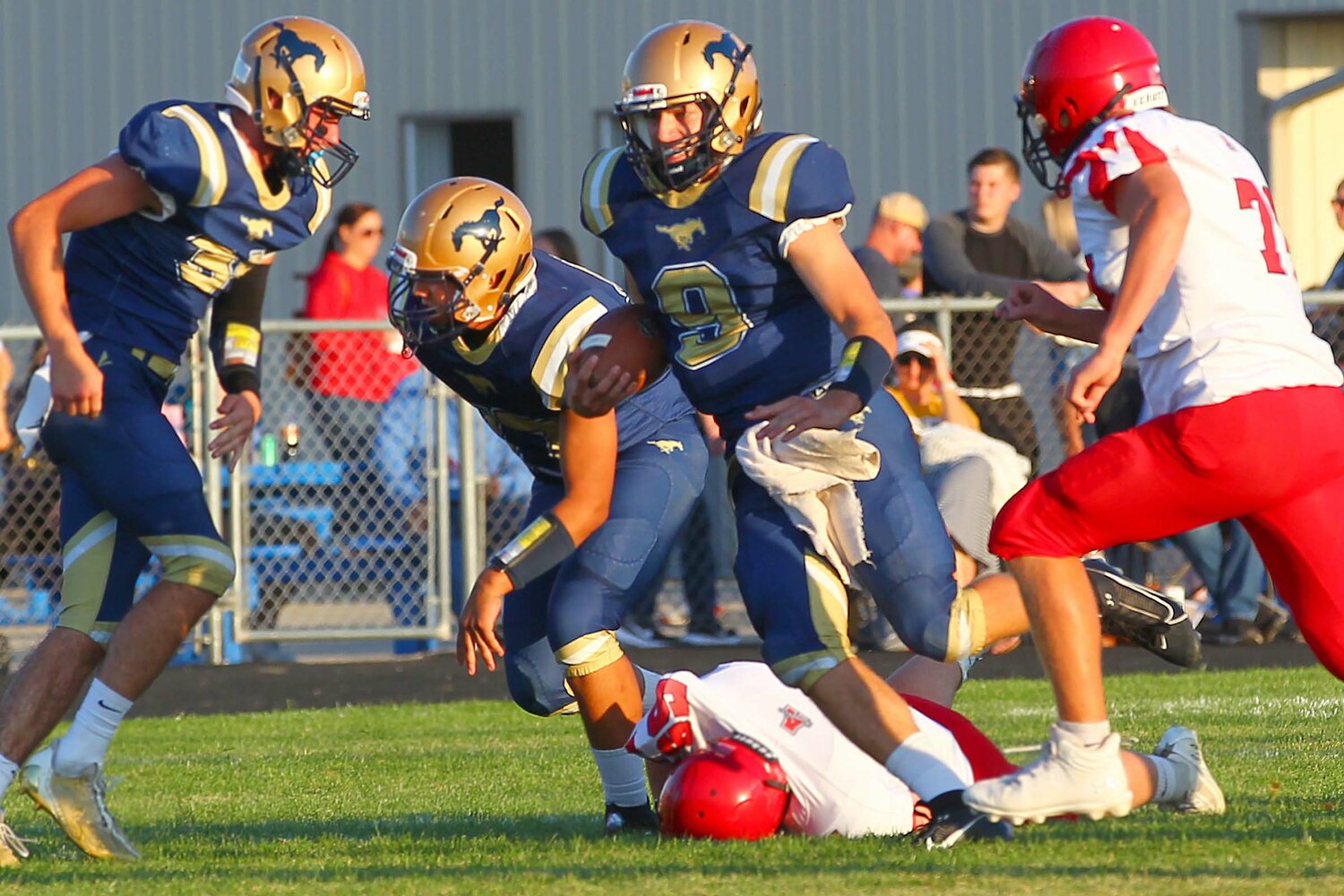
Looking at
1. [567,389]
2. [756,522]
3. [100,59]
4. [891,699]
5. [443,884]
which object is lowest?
Result: [443,884]

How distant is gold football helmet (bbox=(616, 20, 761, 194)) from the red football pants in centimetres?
101

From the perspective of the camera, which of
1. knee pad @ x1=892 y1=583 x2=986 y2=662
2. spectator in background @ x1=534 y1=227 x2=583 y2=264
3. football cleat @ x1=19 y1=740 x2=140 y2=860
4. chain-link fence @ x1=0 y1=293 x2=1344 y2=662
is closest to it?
knee pad @ x1=892 y1=583 x2=986 y2=662

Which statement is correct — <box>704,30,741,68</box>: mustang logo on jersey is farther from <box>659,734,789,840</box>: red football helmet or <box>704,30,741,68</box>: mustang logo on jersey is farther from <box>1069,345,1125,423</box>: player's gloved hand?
<box>659,734,789,840</box>: red football helmet

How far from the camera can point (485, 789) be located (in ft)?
19.4

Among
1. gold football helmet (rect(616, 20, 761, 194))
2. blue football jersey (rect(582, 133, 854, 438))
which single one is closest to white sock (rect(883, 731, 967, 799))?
blue football jersey (rect(582, 133, 854, 438))

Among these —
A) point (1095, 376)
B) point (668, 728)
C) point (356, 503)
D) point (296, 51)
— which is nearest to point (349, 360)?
point (356, 503)

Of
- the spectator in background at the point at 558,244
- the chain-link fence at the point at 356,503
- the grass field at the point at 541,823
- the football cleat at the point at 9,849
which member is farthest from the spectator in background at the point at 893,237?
the football cleat at the point at 9,849

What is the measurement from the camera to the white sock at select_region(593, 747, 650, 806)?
5.04m

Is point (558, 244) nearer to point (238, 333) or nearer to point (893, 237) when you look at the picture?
point (893, 237)

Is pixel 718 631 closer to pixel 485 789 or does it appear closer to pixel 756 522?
pixel 485 789

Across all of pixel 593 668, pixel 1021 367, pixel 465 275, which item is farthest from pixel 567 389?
pixel 1021 367

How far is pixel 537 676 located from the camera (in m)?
5.14

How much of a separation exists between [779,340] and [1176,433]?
35.2 inches

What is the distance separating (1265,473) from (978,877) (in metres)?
0.97
